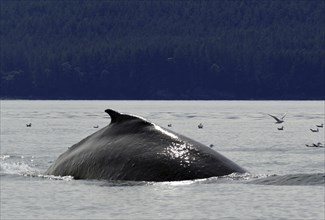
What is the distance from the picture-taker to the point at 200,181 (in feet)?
78.3

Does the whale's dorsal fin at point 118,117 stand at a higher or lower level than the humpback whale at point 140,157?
higher

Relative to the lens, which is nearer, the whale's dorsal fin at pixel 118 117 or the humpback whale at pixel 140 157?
the humpback whale at pixel 140 157

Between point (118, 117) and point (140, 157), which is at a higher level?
point (118, 117)

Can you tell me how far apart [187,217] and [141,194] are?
5.36 ft

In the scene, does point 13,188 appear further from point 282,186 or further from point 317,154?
point 317,154

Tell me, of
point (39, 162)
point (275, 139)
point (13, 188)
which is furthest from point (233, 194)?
point (275, 139)

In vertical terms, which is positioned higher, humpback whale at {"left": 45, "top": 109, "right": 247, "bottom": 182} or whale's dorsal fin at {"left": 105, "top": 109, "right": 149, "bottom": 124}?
whale's dorsal fin at {"left": 105, "top": 109, "right": 149, "bottom": 124}

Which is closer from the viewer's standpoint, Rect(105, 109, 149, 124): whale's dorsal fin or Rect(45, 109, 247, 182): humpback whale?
Rect(45, 109, 247, 182): humpback whale

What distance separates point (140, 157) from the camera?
957 inches

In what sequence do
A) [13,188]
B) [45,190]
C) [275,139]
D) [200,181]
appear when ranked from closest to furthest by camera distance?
[200,181] < [45,190] < [13,188] < [275,139]

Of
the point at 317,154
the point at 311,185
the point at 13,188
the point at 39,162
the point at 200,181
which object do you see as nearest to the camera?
the point at 200,181

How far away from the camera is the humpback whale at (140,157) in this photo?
79.4 ft

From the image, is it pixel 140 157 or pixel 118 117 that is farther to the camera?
pixel 118 117

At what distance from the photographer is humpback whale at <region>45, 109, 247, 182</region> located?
24203mm
